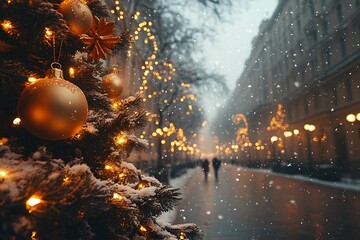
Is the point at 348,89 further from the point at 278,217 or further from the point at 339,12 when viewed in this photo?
the point at 278,217

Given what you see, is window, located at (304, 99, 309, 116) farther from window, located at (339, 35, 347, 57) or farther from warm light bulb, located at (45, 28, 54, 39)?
warm light bulb, located at (45, 28, 54, 39)

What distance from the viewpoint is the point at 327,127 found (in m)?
30.7

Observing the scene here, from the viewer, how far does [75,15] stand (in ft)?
6.40

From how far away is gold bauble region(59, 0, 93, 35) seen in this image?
1944 millimetres

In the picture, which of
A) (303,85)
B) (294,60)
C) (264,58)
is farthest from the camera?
(264,58)

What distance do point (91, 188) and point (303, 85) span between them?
126ft

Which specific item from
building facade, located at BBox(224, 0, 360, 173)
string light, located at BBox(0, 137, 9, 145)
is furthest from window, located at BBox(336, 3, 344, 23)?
string light, located at BBox(0, 137, 9, 145)

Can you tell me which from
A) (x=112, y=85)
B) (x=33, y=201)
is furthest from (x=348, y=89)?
(x=33, y=201)

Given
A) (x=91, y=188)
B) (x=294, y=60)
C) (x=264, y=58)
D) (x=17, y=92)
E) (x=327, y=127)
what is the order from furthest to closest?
(x=264, y=58)
(x=294, y=60)
(x=327, y=127)
(x=17, y=92)
(x=91, y=188)

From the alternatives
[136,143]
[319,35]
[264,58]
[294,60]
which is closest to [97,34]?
[136,143]

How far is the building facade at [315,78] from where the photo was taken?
2567cm

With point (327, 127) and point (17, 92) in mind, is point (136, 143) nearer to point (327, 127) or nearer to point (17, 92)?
point (17, 92)

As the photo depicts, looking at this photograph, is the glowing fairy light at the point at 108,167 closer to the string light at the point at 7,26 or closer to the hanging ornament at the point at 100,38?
the hanging ornament at the point at 100,38

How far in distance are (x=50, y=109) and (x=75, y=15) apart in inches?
31.8
